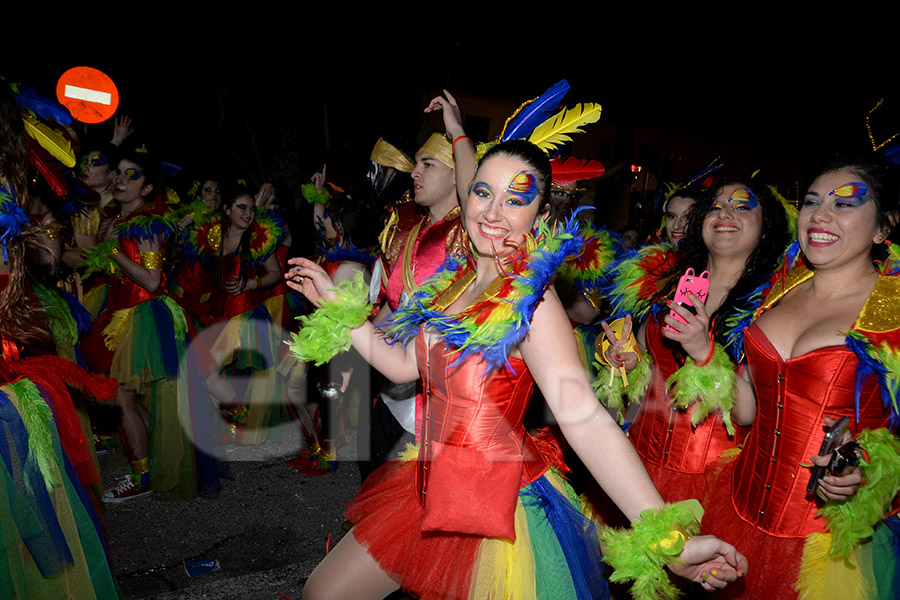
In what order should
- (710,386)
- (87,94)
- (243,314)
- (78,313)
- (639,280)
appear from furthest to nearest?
(87,94) → (243,314) → (78,313) → (639,280) → (710,386)

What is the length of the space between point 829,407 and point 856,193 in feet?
2.37

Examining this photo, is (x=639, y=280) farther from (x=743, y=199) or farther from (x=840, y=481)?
(x=840, y=481)

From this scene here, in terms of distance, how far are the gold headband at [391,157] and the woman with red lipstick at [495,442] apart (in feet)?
5.67

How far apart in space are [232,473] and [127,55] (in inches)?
357

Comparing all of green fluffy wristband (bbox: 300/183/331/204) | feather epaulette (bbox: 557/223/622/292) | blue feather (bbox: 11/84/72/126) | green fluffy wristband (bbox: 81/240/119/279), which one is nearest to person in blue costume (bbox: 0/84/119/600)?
blue feather (bbox: 11/84/72/126)

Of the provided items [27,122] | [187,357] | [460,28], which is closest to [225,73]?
[460,28]

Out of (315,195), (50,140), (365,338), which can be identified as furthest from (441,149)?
(315,195)

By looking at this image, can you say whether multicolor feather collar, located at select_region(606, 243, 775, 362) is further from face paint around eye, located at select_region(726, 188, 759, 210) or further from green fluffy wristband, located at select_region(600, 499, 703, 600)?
green fluffy wristband, located at select_region(600, 499, 703, 600)

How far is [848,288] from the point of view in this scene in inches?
86.0

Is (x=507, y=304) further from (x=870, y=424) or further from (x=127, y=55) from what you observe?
(x=127, y=55)

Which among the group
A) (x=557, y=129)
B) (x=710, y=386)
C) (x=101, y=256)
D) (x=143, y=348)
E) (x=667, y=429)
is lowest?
(x=667, y=429)

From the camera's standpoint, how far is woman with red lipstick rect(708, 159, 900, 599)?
196 centimetres

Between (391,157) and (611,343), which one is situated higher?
(391,157)

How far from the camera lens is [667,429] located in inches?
108
